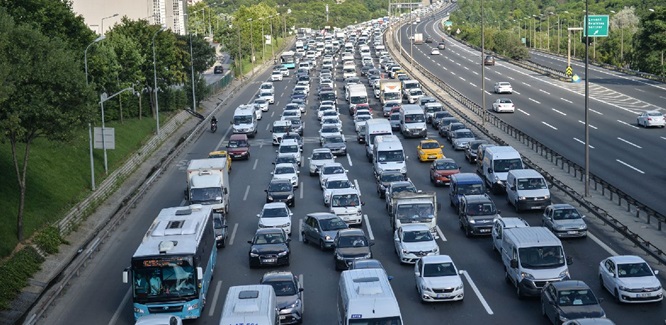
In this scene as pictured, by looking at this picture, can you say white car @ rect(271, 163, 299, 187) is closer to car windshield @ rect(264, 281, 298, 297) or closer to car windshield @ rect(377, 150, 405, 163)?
car windshield @ rect(377, 150, 405, 163)

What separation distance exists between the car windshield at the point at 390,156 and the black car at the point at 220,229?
46.8ft

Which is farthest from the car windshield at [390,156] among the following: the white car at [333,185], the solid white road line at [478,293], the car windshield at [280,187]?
Result: the solid white road line at [478,293]

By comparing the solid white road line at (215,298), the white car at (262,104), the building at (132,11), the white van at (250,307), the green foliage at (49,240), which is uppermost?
the building at (132,11)

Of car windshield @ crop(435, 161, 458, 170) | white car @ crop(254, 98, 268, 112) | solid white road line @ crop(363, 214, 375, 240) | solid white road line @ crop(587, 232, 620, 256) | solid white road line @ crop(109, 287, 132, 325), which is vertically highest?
white car @ crop(254, 98, 268, 112)

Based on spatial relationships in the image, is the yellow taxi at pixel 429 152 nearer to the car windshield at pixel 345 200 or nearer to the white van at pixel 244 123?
the car windshield at pixel 345 200

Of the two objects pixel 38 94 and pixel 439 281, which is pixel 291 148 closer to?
pixel 38 94

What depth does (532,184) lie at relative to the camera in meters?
45.0

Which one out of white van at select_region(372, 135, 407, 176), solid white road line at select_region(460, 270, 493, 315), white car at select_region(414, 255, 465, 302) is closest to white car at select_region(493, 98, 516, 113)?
white van at select_region(372, 135, 407, 176)

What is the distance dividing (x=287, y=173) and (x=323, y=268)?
16442 mm

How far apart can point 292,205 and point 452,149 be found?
18814 millimetres

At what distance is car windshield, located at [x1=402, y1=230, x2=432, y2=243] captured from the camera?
121ft

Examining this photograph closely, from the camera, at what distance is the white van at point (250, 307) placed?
2533cm

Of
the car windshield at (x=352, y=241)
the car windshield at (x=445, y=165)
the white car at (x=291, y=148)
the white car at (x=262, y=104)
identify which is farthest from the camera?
the white car at (x=262, y=104)

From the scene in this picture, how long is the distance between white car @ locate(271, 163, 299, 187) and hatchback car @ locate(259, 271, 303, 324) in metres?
21.3
